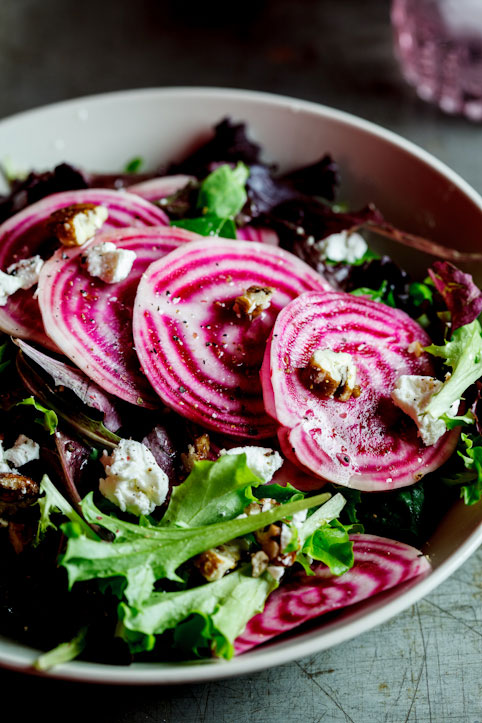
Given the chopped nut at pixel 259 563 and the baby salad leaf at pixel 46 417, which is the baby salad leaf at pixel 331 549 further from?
the baby salad leaf at pixel 46 417

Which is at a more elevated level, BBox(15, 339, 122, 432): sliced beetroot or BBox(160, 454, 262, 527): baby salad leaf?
BBox(15, 339, 122, 432): sliced beetroot

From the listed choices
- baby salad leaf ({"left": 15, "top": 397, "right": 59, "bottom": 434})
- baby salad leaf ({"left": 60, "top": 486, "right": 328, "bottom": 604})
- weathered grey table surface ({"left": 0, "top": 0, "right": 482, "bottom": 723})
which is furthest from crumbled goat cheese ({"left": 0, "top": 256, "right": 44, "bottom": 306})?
weathered grey table surface ({"left": 0, "top": 0, "right": 482, "bottom": 723})

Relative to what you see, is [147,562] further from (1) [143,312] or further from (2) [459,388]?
(2) [459,388]

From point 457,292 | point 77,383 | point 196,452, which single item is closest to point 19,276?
point 77,383

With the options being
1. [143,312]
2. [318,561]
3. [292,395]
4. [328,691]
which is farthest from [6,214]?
[328,691]

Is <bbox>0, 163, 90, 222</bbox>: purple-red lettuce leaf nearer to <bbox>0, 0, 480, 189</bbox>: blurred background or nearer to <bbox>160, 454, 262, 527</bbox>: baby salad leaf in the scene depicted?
<bbox>160, 454, 262, 527</bbox>: baby salad leaf

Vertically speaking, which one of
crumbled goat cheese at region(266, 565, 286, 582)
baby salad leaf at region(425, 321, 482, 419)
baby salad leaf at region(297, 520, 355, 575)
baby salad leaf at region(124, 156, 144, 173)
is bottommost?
baby salad leaf at region(297, 520, 355, 575)
